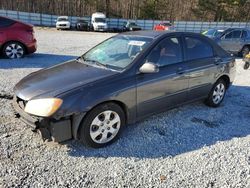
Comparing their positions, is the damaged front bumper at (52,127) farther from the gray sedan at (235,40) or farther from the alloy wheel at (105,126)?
the gray sedan at (235,40)

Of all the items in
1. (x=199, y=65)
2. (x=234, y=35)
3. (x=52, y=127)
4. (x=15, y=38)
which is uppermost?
(x=234, y=35)

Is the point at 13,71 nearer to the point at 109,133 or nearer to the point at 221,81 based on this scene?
the point at 109,133

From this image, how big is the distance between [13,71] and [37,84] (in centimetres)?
419

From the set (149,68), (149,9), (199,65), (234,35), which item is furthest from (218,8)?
(149,68)

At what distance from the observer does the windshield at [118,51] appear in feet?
13.3

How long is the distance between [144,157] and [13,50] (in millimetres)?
7345

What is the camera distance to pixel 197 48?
4965 millimetres

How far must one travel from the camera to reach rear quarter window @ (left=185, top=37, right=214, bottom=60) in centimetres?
474

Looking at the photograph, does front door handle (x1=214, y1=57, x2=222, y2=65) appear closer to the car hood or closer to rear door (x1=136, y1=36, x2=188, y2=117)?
rear door (x1=136, y1=36, x2=188, y2=117)

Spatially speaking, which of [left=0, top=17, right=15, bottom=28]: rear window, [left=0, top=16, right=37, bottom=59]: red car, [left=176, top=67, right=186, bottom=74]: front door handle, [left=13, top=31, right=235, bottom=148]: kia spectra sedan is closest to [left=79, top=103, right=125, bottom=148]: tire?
[left=13, top=31, right=235, bottom=148]: kia spectra sedan

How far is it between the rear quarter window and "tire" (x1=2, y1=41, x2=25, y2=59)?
6.54 metres

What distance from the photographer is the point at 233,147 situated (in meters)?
3.87

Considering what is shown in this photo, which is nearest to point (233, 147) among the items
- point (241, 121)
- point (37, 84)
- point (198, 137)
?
point (198, 137)

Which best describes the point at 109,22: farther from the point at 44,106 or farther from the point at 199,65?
the point at 44,106
